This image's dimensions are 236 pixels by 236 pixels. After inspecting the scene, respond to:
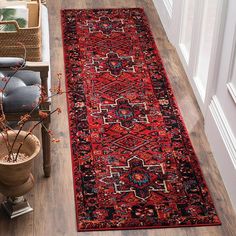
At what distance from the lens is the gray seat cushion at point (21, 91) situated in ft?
11.0

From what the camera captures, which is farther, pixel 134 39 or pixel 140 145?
pixel 134 39

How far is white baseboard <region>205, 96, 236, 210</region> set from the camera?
351 cm

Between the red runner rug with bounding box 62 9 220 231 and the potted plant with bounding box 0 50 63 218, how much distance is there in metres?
0.34

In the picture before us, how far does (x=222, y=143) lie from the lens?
3680mm

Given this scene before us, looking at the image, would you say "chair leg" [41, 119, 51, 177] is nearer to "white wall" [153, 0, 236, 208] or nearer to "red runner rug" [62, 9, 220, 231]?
"red runner rug" [62, 9, 220, 231]

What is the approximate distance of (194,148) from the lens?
3.96 metres

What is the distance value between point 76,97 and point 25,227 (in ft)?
4.37

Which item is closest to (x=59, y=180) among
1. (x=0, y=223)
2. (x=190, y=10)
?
(x=0, y=223)

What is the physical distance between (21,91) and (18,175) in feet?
1.57

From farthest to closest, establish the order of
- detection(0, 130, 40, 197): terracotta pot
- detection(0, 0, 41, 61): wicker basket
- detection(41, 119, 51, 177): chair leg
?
detection(0, 0, 41, 61): wicker basket, detection(41, 119, 51, 177): chair leg, detection(0, 130, 40, 197): terracotta pot

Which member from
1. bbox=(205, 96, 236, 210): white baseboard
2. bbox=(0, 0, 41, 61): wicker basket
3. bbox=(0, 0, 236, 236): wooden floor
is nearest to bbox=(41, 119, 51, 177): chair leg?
bbox=(0, 0, 236, 236): wooden floor

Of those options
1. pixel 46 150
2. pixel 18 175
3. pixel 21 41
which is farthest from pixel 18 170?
pixel 21 41

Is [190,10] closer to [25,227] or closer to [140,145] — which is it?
[140,145]

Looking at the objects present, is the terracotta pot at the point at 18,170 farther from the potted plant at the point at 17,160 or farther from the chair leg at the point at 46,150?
the chair leg at the point at 46,150
